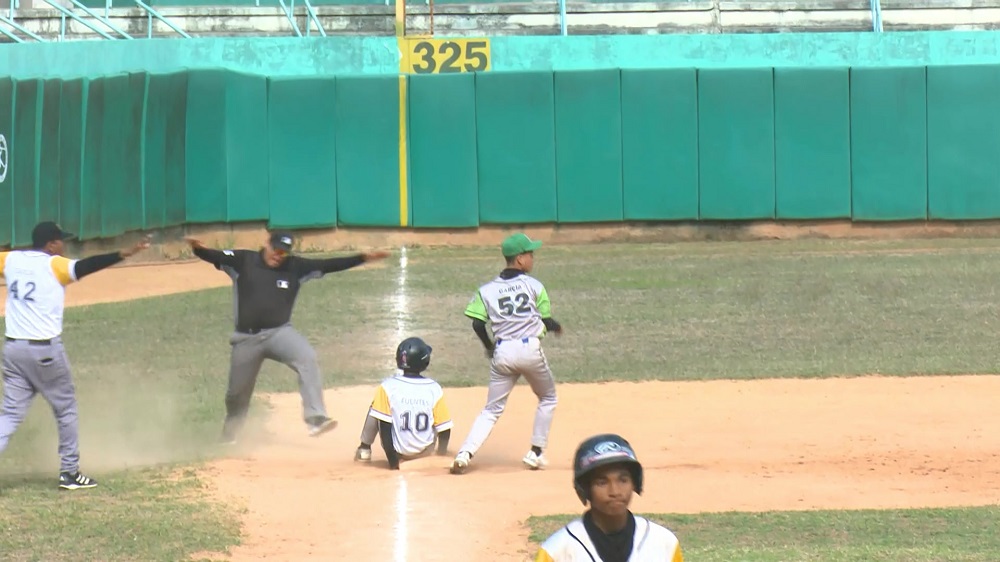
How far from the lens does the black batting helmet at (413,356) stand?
10.4 meters

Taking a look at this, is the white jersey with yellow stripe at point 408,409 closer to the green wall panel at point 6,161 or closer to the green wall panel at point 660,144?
the green wall panel at point 6,161

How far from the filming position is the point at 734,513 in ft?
29.2

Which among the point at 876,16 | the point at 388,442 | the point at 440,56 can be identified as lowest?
the point at 388,442

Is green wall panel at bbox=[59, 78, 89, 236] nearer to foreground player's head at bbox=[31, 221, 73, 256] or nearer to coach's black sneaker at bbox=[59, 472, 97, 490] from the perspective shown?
foreground player's head at bbox=[31, 221, 73, 256]

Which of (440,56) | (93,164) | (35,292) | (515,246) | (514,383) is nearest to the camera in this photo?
(35,292)

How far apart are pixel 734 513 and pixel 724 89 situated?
17635 millimetres

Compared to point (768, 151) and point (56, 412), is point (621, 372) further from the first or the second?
point (768, 151)

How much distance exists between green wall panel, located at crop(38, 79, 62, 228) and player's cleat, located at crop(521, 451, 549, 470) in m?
13.1

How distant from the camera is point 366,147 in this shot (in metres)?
25.5

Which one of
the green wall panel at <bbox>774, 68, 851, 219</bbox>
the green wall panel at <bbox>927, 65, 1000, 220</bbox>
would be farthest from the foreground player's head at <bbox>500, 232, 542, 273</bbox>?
the green wall panel at <bbox>927, 65, 1000, 220</bbox>

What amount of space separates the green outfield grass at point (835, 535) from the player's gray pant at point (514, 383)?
1.59 meters

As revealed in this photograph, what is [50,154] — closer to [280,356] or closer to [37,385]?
[280,356]

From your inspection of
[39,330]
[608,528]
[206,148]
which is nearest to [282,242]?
[39,330]

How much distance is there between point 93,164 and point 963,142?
49.2 feet
